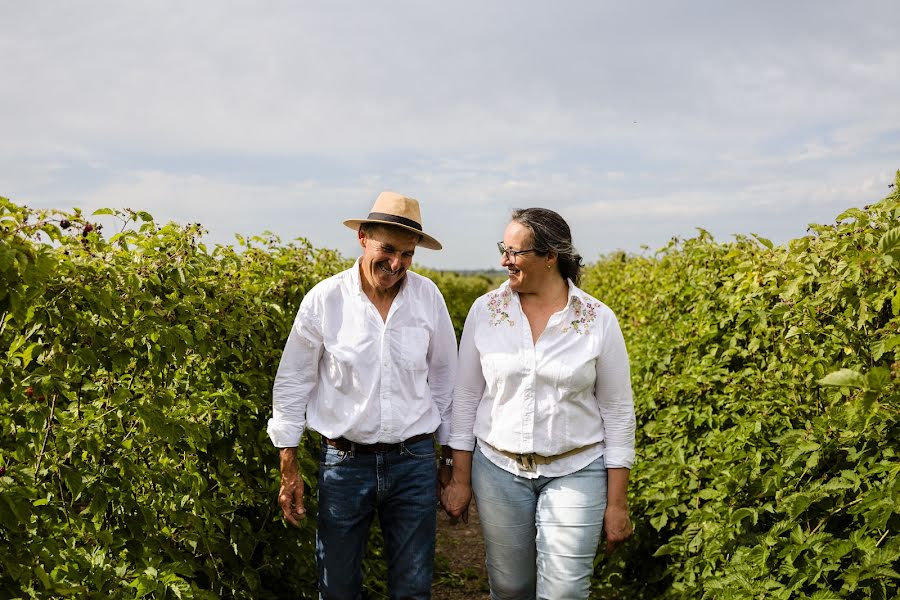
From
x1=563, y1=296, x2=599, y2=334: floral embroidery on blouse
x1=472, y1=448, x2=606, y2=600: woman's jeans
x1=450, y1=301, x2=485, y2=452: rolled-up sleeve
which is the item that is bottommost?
x1=472, y1=448, x2=606, y2=600: woman's jeans

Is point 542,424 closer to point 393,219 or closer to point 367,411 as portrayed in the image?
point 367,411

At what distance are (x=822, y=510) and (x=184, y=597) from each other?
83.5 inches

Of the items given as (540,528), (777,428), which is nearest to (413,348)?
(540,528)

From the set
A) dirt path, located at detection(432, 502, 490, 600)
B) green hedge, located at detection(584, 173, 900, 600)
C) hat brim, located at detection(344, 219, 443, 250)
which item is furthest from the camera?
dirt path, located at detection(432, 502, 490, 600)

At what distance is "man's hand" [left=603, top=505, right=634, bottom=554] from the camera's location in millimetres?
2963

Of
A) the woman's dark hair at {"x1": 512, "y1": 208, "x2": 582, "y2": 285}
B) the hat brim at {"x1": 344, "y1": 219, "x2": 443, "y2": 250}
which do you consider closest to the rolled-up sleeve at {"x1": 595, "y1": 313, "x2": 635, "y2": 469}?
the woman's dark hair at {"x1": 512, "y1": 208, "x2": 582, "y2": 285}

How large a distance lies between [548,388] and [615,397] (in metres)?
0.28

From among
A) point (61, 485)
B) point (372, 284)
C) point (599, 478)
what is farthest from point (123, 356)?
point (599, 478)

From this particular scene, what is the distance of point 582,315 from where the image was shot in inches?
119

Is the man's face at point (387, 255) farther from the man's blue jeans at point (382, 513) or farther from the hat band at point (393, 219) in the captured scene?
the man's blue jeans at point (382, 513)

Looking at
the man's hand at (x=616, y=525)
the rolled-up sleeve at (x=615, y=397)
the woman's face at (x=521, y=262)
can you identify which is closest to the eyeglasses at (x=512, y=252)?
the woman's face at (x=521, y=262)

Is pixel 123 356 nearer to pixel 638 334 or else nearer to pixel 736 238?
pixel 736 238

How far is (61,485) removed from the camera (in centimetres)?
240

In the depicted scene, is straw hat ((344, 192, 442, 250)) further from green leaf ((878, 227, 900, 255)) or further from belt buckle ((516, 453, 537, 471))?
green leaf ((878, 227, 900, 255))
